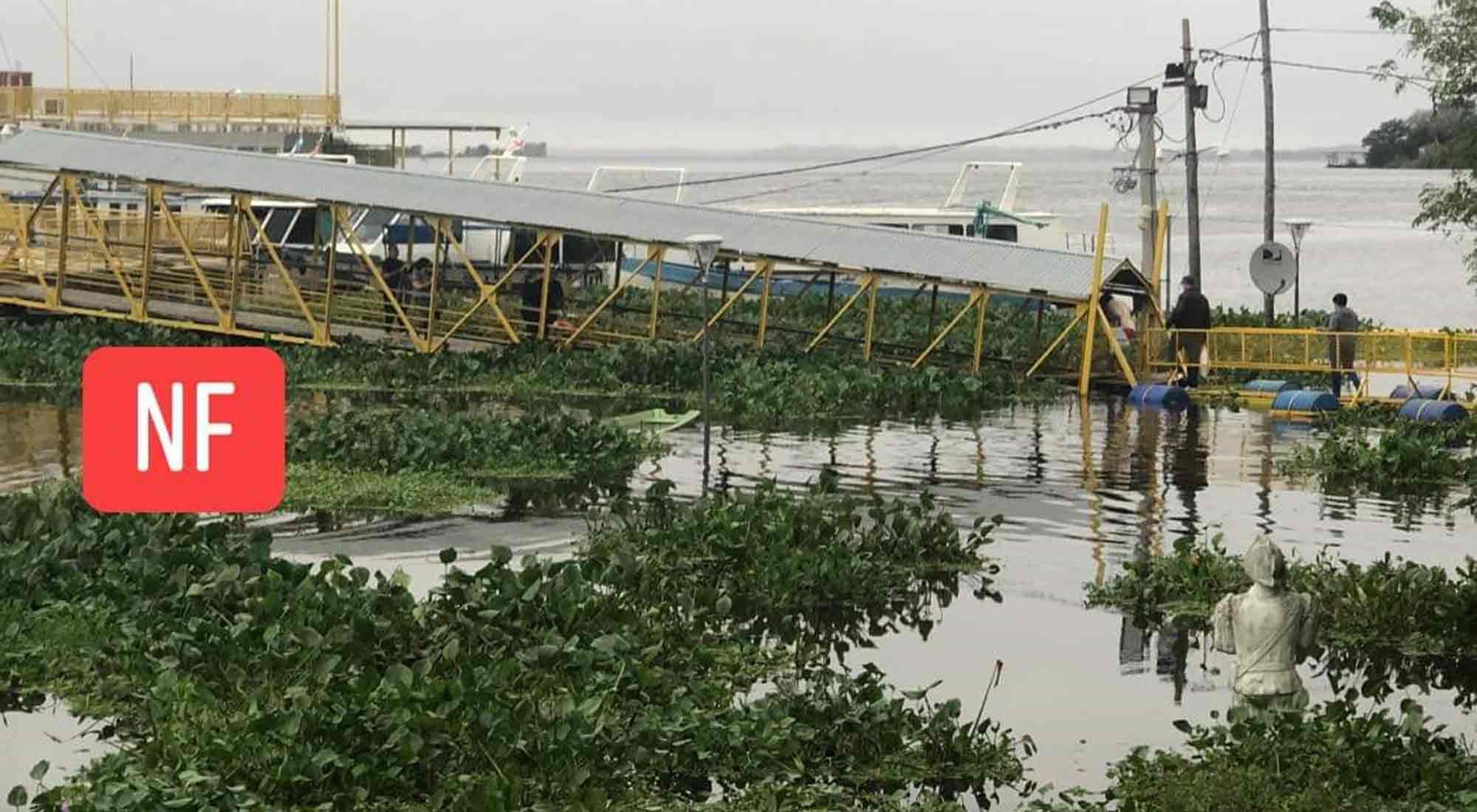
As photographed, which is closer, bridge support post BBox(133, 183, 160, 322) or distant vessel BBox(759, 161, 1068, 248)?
bridge support post BBox(133, 183, 160, 322)

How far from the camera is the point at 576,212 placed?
4162 centimetres

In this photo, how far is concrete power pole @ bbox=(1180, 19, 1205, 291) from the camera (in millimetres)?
49906

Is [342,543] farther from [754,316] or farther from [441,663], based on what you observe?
[754,316]

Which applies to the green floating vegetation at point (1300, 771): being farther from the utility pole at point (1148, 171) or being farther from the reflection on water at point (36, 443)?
the utility pole at point (1148, 171)

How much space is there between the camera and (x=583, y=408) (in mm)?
35688

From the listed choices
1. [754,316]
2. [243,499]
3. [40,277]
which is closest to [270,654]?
[243,499]

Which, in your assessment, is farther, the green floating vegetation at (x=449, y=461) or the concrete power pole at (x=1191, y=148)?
the concrete power pole at (x=1191, y=148)

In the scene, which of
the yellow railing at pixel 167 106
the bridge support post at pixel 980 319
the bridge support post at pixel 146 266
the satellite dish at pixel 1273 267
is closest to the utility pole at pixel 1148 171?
the satellite dish at pixel 1273 267

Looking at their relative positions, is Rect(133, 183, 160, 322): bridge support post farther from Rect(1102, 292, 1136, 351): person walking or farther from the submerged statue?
the submerged statue

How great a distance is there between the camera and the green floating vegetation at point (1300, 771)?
43.8 feet

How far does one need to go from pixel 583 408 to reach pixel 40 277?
1258 cm

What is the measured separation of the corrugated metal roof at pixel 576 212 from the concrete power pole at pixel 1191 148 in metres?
9.35

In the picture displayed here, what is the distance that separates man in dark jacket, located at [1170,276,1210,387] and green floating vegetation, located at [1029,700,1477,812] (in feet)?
83.8

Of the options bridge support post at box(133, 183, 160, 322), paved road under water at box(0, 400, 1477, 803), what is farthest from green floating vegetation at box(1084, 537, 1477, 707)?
bridge support post at box(133, 183, 160, 322)
